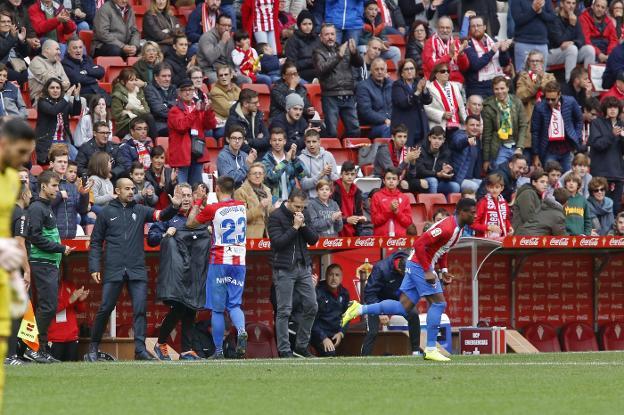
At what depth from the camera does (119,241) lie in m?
17.2

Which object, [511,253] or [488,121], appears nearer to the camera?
[511,253]

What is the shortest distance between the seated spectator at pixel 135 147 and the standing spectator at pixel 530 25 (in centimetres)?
905

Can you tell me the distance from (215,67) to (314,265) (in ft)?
14.9

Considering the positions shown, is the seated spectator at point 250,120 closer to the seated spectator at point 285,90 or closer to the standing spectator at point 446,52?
the seated spectator at point 285,90

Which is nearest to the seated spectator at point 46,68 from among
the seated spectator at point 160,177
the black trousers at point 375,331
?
the seated spectator at point 160,177

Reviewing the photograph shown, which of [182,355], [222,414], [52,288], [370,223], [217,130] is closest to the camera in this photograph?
[222,414]

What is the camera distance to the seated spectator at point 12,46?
20.9 m

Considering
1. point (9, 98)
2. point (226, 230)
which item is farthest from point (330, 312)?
point (9, 98)

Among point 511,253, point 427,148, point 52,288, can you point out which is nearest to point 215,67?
point 427,148

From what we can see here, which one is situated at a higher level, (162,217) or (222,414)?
(162,217)

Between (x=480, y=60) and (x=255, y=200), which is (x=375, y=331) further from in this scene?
(x=480, y=60)

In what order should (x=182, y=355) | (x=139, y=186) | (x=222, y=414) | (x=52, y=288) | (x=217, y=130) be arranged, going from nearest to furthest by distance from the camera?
(x=222, y=414), (x=52, y=288), (x=182, y=355), (x=139, y=186), (x=217, y=130)

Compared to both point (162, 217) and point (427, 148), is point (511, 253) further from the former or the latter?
point (162, 217)

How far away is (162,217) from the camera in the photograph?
56.9ft
